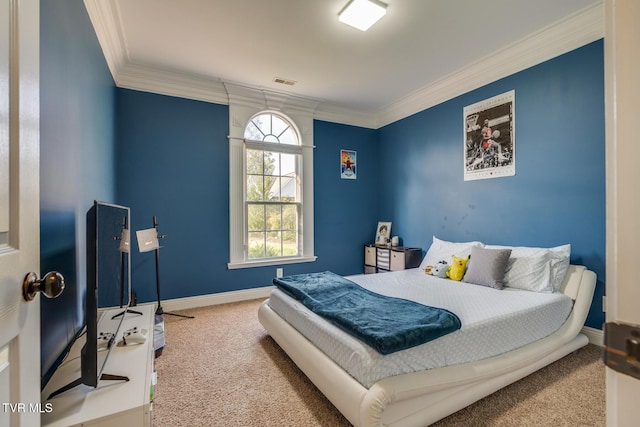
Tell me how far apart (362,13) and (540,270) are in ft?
8.65

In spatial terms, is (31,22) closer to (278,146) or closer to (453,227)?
(278,146)

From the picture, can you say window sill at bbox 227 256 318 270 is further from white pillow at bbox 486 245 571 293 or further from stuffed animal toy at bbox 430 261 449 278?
white pillow at bbox 486 245 571 293

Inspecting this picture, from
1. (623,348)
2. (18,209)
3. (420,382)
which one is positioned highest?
(18,209)

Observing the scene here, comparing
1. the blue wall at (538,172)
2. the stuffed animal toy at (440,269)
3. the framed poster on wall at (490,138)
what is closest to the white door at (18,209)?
the stuffed animal toy at (440,269)

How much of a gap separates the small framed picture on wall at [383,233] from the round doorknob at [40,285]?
409 centimetres

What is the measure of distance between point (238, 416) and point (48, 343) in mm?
1029

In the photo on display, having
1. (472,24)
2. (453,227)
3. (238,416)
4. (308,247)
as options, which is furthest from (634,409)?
(308,247)

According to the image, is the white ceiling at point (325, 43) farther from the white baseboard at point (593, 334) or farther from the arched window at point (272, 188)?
the white baseboard at point (593, 334)

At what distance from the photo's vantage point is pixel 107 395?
3.81ft

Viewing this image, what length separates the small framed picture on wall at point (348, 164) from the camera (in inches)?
178

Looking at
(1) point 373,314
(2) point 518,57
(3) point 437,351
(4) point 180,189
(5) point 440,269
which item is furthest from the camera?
(4) point 180,189

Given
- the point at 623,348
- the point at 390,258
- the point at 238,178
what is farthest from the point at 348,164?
the point at 623,348

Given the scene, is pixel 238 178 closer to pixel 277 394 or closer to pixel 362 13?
pixel 362 13

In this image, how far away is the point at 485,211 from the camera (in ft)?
10.6
